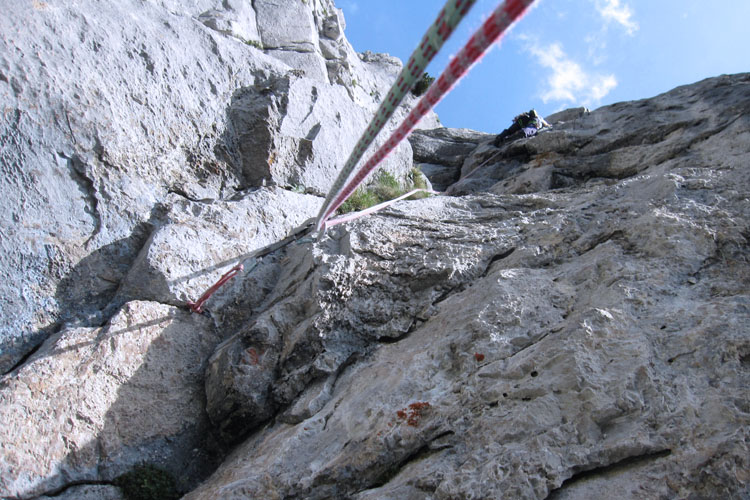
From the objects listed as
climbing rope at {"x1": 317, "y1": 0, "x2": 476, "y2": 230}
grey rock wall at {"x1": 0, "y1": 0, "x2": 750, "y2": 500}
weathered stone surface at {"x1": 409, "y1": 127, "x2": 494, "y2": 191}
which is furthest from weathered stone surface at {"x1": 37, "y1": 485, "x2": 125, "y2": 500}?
weathered stone surface at {"x1": 409, "y1": 127, "x2": 494, "y2": 191}

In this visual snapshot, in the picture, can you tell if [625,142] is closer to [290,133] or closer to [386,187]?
[386,187]

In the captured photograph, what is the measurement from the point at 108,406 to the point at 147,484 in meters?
0.74

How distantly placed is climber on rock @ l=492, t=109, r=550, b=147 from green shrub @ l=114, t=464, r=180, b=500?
327 inches

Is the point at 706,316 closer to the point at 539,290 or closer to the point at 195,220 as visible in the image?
the point at 539,290

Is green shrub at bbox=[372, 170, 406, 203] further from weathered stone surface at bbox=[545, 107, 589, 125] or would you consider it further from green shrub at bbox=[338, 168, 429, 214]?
weathered stone surface at bbox=[545, 107, 589, 125]

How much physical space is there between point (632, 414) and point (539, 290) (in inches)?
48.7

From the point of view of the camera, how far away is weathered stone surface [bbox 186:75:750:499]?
2.06m

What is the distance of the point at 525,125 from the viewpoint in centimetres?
947

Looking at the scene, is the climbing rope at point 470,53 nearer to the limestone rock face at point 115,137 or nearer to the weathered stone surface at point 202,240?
the weathered stone surface at point 202,240

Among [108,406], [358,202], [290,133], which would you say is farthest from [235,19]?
[108,406]

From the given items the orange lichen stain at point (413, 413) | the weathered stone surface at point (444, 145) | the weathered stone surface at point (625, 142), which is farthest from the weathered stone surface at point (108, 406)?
the weathered stone surface at point (444, 145)

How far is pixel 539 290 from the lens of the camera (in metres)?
3.31

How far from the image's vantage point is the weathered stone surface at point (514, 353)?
2.06 m

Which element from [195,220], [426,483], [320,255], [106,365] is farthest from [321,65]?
[426,483]
